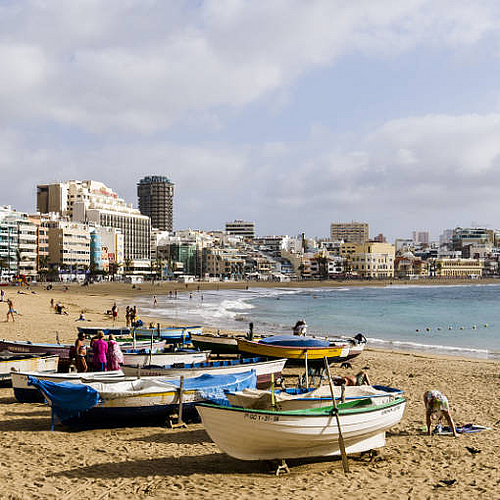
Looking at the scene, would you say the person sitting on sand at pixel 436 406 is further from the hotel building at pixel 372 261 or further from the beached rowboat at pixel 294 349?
the hotel building at pixel 372 261

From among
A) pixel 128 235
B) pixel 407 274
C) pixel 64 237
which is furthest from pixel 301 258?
pixel 64 237

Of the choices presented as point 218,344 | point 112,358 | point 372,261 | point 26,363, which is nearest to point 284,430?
point 112,358

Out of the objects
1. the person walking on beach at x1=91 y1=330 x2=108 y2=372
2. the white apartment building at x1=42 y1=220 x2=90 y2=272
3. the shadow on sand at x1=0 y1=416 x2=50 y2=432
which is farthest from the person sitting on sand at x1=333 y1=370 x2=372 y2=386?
the white apartment building at x1=42 y1=220 x2=90 y2=272

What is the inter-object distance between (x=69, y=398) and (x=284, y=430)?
494 centimetres

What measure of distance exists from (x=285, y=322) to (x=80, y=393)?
3450 centimetres

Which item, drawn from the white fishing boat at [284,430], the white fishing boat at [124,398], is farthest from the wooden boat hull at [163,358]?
the white fishing boat at [284,430]

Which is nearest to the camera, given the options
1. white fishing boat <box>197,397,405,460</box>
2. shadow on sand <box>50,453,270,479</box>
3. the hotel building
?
white fishing boat <box>197,397,405,460</box>

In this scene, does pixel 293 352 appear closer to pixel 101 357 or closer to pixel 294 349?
pixel 294 349

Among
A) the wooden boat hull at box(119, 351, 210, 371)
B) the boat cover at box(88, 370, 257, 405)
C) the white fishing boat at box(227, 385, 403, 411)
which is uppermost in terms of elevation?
the white fishing boat at box(227, 385, 403, 411)

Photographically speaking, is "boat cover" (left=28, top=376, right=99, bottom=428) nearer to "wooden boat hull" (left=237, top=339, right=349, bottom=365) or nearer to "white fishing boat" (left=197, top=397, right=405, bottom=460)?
"white fishing boat" (left=197, top=397, right=405, bottom=460)

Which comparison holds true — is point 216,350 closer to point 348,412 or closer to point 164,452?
point 164,452

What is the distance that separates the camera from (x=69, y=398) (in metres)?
12.0

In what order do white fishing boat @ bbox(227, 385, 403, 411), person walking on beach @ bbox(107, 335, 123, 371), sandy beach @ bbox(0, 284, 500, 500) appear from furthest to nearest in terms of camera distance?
1. person walking on beach @ bbox(107, 335, 123, 371)
2. white fishing boat @ bbox(227, 385, 403, 411)
3. sandy beach @ bbox(0, 284, 500, 500)

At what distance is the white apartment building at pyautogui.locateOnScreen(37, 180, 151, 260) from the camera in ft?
529
